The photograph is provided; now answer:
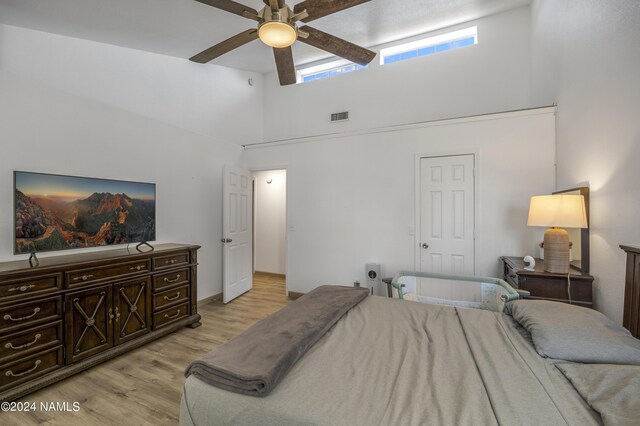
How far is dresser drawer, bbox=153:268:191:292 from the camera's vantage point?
113 inches

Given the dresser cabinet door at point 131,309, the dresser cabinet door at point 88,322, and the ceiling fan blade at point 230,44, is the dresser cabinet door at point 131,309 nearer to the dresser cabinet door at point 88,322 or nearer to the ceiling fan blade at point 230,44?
the dresser cabinet door at point 88,322

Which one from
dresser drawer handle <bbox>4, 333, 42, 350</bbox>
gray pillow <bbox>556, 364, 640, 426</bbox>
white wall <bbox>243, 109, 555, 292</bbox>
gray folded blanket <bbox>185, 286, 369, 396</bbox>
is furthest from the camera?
white wall <bbox>243, 109, 555, 292</bbox>

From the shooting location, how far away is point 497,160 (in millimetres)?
3201

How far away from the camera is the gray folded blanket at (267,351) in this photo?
3.59 ft

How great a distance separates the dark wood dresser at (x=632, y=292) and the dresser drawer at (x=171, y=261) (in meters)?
3.68

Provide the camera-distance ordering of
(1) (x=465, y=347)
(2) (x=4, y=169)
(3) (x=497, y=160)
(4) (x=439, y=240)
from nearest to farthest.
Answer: (1) (x=465, y=347)
(2) (x=4, y=169)
(3) (x=497, y=160)
(4) (x=439, y=240)

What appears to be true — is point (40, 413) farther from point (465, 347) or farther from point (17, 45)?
point (17, 45)

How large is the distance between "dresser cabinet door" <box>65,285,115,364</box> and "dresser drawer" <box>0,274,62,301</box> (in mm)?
139

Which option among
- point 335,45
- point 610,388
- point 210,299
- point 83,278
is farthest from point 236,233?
point 610,388

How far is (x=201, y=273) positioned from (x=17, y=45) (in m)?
2.93

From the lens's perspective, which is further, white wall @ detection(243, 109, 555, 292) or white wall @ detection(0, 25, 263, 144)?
white wall @ detection(243, 109, 555, 292)

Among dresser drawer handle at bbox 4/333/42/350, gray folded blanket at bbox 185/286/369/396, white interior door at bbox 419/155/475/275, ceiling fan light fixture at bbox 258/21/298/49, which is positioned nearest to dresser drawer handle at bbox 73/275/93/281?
dresser drawer handle at bbox 4/333/42/350

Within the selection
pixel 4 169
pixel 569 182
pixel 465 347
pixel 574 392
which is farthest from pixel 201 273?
pixel 569 182

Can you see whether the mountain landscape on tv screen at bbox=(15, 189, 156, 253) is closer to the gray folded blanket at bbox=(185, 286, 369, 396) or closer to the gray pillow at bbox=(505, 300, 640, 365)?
the gray folded blanket at bbox=(185, 286, 369, 396)
